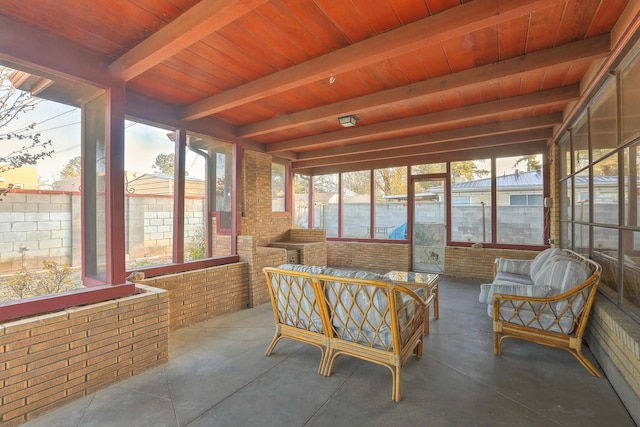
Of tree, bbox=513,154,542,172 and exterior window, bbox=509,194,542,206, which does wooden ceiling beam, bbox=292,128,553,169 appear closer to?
tree, bbox=513,154,542,172

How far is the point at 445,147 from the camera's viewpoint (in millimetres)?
5832

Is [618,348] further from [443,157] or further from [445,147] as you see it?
[443,157]

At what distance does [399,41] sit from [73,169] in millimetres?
3177

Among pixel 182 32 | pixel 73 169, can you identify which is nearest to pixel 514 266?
pixel 182 32

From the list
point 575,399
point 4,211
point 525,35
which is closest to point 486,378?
point 575,399

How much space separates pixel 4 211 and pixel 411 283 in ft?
12.7

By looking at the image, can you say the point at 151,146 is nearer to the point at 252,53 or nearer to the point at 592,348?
the point at 252,53

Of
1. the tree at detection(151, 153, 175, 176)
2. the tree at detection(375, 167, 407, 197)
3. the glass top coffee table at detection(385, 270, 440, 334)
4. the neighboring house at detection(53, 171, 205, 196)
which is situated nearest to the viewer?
the neighboring house at detection(53, 171, 205, 196)

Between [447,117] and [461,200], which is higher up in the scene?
[447,117]

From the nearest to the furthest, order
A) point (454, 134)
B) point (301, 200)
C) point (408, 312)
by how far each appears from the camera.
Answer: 1. point (408, 312)
2. point (454, 134)
3. point (301, 200)

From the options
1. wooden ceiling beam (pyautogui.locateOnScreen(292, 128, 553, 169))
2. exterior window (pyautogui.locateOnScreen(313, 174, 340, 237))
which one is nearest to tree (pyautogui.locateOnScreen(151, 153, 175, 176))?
wooden ceiling beam (pyautogui.locateOnScreen(292, 128, 553, 169))

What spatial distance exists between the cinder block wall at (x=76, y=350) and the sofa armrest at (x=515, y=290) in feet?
10.6

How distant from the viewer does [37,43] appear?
7.52 feet

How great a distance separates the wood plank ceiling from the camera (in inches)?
81.0
